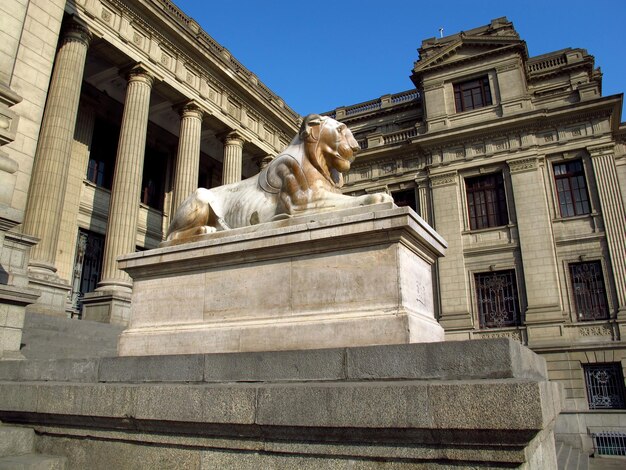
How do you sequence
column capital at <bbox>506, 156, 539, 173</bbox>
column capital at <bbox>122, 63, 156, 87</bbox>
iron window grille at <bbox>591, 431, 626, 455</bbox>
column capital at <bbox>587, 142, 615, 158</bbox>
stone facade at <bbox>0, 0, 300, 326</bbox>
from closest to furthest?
stone facade at <bbox>0, 0, 300, 326</bbox> < iron window grille at <bbox>591, 431, 626, 455</bbox> < column capital at <bbox>122, 63, 156, 87</bbox> < column capital at <bbox>587, 142, 615, 158</bbox> < column capital at <bbox>506, 156, 539, 173</bbox>

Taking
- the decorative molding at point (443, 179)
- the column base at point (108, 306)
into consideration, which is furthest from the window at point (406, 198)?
the column base at point (108, 306)

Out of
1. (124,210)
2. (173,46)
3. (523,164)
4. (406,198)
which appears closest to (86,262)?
(124,210)

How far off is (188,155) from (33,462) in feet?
56.2

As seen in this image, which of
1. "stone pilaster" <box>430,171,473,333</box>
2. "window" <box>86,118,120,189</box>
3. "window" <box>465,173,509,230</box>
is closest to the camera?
→ "window" <box>86,118,120,189</box>

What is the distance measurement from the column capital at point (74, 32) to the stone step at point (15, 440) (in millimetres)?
15207

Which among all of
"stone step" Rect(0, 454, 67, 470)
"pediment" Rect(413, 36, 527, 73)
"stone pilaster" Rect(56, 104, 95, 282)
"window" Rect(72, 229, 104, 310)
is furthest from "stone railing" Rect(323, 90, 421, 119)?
"stone step" Rect(0, 454, 67, 470)

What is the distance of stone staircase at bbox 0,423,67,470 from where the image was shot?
4.07 metres

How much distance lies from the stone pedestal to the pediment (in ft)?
73.5

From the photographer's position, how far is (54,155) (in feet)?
47.0

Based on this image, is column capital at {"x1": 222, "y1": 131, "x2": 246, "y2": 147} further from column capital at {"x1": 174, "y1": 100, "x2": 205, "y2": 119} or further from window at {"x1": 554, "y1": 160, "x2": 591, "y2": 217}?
window at {"x1": 554, "y1": 160, "x2": 591, "y2": 217}

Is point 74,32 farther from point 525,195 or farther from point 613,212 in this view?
point 613,212

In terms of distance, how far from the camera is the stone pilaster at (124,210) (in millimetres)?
15164

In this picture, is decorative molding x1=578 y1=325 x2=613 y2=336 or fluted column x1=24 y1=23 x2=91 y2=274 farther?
decorative molding x1=578 y1=325 x2=613 y2=336

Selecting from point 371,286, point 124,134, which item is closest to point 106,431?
point 371,286
